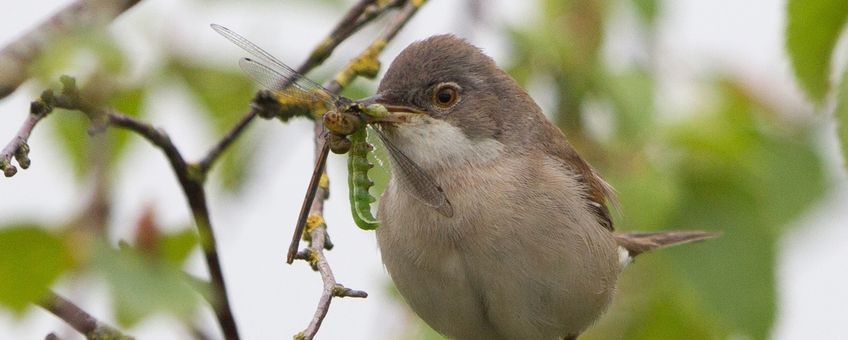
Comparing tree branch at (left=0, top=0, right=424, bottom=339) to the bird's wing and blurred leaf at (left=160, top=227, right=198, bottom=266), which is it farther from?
the bird's wing

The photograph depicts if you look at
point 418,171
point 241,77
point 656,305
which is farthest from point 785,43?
point 241,77

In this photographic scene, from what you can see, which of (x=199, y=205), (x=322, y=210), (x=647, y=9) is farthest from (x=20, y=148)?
(x=647, y=9)

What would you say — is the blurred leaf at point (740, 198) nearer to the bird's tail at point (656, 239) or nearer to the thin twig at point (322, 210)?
the bird's tail at point (656, 239)

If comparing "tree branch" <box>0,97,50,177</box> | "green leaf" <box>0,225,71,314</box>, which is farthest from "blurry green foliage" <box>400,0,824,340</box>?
"green leaf" <box>0,225,71,314</box>

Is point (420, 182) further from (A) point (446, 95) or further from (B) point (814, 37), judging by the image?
(B) point (814, 37)

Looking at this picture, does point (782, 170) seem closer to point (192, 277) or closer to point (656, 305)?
point (656, 305)

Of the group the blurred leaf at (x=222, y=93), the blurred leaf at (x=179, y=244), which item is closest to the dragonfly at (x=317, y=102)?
the blurred leaf at (x=179, y=244)
